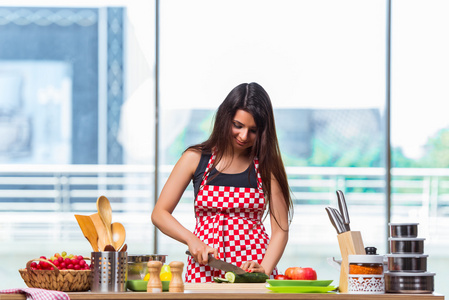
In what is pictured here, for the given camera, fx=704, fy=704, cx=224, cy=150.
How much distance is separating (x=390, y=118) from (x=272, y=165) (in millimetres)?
1886

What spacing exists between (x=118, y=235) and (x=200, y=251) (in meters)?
0.31

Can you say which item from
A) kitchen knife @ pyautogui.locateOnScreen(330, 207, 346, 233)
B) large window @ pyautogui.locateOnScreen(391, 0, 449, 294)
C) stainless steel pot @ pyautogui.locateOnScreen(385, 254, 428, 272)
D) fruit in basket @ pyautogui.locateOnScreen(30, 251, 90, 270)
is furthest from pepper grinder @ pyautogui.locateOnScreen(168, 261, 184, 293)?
large window @ pyautogui.locateOnScreen(391, 0, 449, 294)

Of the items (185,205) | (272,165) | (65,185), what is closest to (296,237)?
(185,205)

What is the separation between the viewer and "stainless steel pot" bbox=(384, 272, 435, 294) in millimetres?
1913

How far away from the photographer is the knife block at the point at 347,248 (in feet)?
6.46

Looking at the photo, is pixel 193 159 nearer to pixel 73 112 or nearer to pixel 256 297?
pixel 256 297

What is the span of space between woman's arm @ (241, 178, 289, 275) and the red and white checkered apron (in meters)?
0.05

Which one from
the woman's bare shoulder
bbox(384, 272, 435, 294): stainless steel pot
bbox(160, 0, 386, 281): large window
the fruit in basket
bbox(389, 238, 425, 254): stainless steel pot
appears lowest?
bbox(384, 272, 435, 294): stainless steel pot

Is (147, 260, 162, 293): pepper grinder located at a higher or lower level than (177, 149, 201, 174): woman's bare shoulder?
lower

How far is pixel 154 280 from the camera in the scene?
1885 millimetres

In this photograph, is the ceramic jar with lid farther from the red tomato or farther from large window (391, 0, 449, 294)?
large window (391, 0, 449, 294)


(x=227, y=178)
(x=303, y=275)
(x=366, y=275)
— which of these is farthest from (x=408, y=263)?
(x=227, y=178)

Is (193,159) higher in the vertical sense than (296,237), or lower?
higher

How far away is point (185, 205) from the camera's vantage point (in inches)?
162
